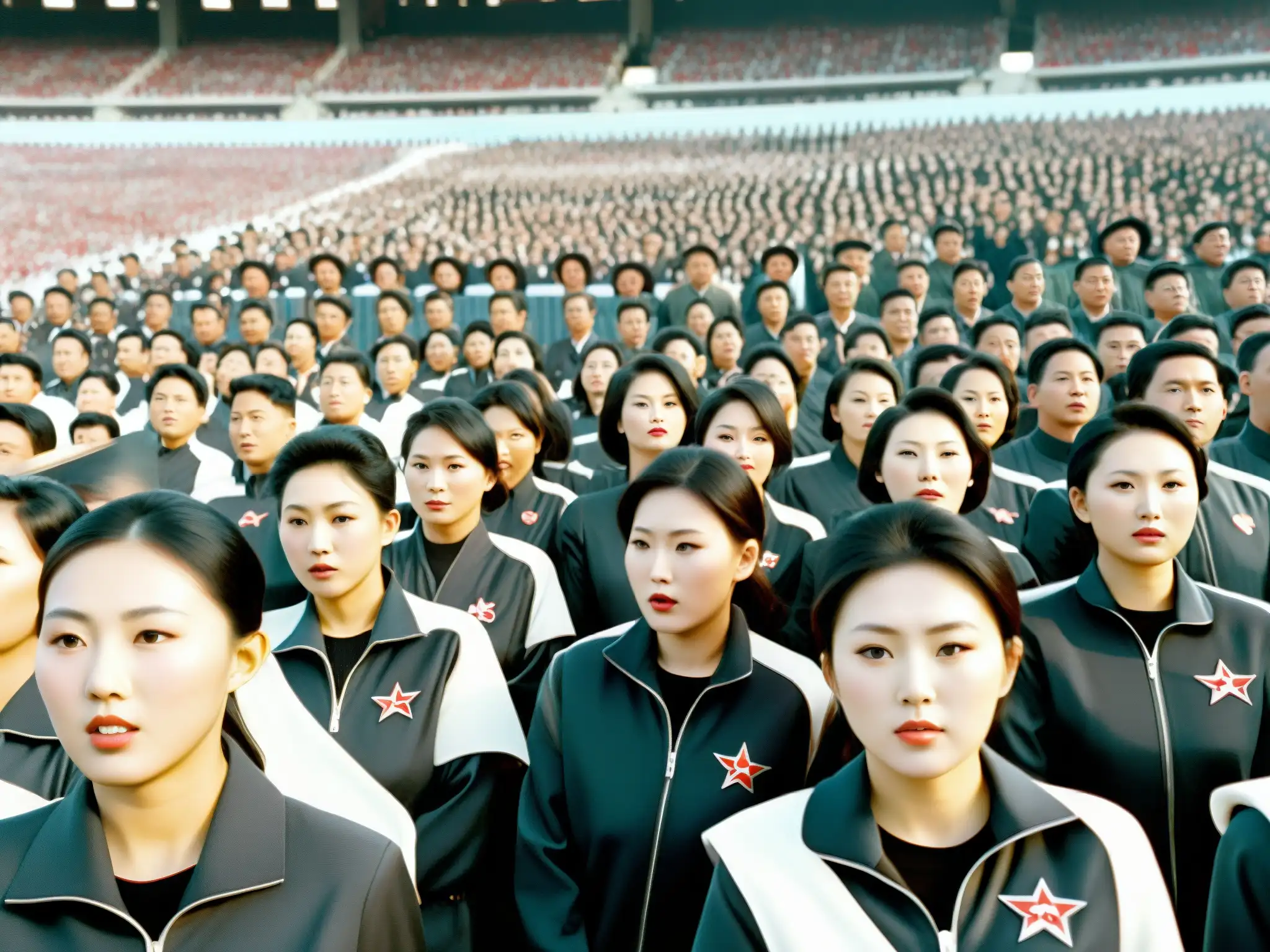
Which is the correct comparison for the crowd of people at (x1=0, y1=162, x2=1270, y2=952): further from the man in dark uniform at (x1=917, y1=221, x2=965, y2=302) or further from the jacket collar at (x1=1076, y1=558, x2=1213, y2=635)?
the man in dark uniform at (x1=917, y1=221, x2=965, y2=302)

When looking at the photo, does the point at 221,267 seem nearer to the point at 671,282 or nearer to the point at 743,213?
the point at 671,282

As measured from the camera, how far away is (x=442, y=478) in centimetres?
315

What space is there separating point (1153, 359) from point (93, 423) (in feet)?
15.6

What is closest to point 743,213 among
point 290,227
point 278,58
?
point 290,227

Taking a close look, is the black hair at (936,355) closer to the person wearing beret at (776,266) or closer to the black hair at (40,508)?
the person wearing beret at (776,266)

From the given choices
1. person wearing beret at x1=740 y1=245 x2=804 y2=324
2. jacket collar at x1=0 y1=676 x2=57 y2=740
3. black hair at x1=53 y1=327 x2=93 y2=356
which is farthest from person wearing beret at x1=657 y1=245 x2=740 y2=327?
jacket collar at x1=0 y1=676 x2=57 y2=740

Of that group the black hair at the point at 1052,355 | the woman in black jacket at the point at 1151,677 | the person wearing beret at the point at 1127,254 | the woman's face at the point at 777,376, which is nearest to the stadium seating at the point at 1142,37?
the person wearing beret at the point at 1127,254

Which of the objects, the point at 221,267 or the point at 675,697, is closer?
the point at 675,697

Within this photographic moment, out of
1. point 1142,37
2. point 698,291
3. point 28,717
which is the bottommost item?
point 28,717

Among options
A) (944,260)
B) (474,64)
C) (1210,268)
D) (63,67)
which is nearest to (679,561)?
(944,260)

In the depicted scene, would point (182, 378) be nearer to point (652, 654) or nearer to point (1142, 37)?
point (652, 654)

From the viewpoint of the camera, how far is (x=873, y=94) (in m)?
25.7

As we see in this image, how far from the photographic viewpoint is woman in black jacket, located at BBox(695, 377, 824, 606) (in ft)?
11.0

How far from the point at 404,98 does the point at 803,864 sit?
92.2 feet
